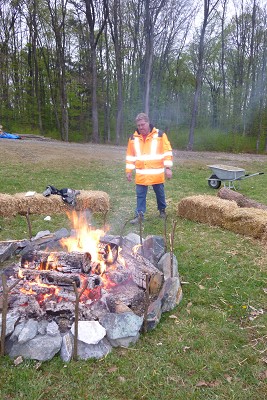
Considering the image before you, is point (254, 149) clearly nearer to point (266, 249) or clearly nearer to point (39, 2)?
point (39, 2)

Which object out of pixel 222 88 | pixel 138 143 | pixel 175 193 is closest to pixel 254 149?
pixel 222 88

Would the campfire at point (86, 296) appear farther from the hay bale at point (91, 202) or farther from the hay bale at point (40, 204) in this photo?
the hay bale at point (91, 202)

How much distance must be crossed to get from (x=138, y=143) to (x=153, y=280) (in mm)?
3357

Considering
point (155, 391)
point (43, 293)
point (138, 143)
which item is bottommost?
point (155, 391)

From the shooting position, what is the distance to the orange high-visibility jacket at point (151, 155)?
6262 millimetres

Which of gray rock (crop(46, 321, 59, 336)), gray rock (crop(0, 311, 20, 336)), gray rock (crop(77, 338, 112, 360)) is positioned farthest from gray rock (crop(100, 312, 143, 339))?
gray rock (crop(0, 311, 20, 336))

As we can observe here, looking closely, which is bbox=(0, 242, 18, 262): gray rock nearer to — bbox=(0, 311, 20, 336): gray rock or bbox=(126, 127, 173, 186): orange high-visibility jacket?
bbox=(0, 311, 20, 336): gray rock

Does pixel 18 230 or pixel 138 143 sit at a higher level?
pixel 138 143

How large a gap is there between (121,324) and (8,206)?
4.46 meters

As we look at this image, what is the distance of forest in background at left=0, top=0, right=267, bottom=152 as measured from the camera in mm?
26458

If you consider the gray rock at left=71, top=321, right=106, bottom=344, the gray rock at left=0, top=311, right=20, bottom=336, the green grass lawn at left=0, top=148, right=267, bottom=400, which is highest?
the gray rock at left=0, top=311, right=20, bottom=336

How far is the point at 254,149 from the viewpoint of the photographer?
27.0m

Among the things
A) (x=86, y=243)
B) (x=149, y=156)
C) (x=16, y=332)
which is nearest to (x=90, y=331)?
(x=16, y=332)

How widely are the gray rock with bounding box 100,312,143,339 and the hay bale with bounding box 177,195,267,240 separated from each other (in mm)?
Result: 3351
